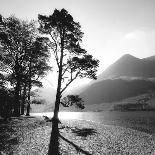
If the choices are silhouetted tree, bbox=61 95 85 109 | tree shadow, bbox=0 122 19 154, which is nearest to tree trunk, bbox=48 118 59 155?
tree shadow, bbox=0 122 19 154

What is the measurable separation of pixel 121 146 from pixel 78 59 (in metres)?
15.4

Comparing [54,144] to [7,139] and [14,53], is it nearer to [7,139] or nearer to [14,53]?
[7,139]

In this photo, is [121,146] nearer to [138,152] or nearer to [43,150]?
[138,152]

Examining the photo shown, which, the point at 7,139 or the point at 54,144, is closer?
the point at 54,144

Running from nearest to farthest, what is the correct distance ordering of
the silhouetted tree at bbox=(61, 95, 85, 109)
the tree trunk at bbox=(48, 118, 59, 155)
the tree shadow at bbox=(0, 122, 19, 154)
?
the tree trunk at bbox=(48, 118, 59, 155) < the tree shadow at bbox=(0, 122, 19, 154) < the silhouetted tree at bbox=(61, 95, 85, 109)

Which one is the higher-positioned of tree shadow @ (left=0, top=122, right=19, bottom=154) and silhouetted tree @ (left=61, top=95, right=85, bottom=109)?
silhouetted tree @ (left=61, top=95, right=85, bottom=109)

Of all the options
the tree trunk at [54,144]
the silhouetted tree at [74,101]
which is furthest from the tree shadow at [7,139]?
the silhouetted tree at [74,101]

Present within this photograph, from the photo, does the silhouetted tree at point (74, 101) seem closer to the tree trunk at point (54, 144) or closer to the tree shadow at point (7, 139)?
the tree trunk at point (54, 144)

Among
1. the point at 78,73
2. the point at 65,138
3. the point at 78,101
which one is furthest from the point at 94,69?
the point at 65,138

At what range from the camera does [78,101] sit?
34938 mm

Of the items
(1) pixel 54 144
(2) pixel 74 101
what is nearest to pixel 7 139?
(1) pixel 54 144

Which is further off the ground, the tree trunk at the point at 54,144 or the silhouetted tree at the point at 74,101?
the silhouetted tree at the point at 74,101

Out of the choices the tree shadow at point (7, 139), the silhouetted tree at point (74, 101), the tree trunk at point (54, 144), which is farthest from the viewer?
the silhouetted tree at point (74, 101)

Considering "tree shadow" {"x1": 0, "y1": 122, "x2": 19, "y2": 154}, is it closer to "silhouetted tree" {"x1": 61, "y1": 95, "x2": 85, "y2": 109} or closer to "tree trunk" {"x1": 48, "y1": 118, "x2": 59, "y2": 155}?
"tree trunk" {"x1": 48, "y1": 118, "x2": 59, "y2": 155}
